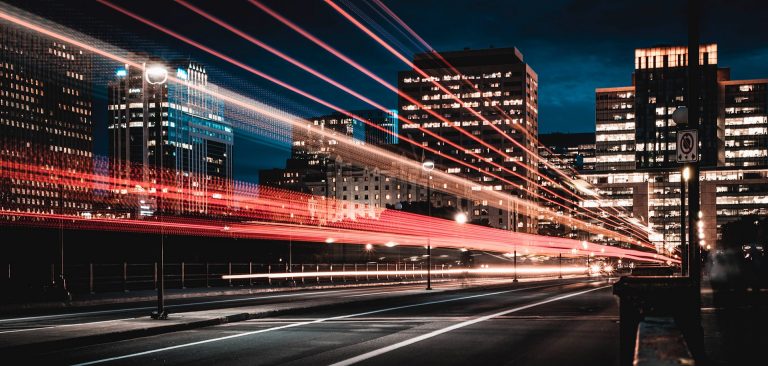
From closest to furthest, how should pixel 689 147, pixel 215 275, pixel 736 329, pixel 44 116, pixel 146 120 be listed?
pixel 689 147 < pixel 736 329 < pixel 146 120 < pixel 215 275 < pixel 44 116

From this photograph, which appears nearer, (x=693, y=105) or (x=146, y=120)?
(x=693, y=105)

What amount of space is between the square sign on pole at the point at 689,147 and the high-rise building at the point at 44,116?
153315mm

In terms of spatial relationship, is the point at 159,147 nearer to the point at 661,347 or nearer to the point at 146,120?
the point at 146,120

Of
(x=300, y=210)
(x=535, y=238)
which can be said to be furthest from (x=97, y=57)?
(x=535, y=238)

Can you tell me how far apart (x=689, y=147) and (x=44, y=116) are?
6767 inches

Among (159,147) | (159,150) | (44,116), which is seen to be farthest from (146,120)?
(44,116)

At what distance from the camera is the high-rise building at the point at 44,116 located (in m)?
161

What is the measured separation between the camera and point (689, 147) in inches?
651

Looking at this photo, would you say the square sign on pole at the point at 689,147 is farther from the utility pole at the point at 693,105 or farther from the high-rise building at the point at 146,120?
the high-rise building at the point at 146,120

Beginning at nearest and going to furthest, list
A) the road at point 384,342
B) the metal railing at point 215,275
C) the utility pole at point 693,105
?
the road at point 384,342 < the utility pole at point 693,105 < the metal railing at point 215,275

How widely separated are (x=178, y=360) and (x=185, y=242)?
52157 mm

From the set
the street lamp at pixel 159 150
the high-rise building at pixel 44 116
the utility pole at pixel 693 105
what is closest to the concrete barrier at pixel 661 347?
the utility pole at pixel 693 105

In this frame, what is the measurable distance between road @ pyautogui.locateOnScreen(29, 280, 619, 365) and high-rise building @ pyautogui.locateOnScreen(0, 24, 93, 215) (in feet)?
485

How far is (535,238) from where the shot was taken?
104125 mm
